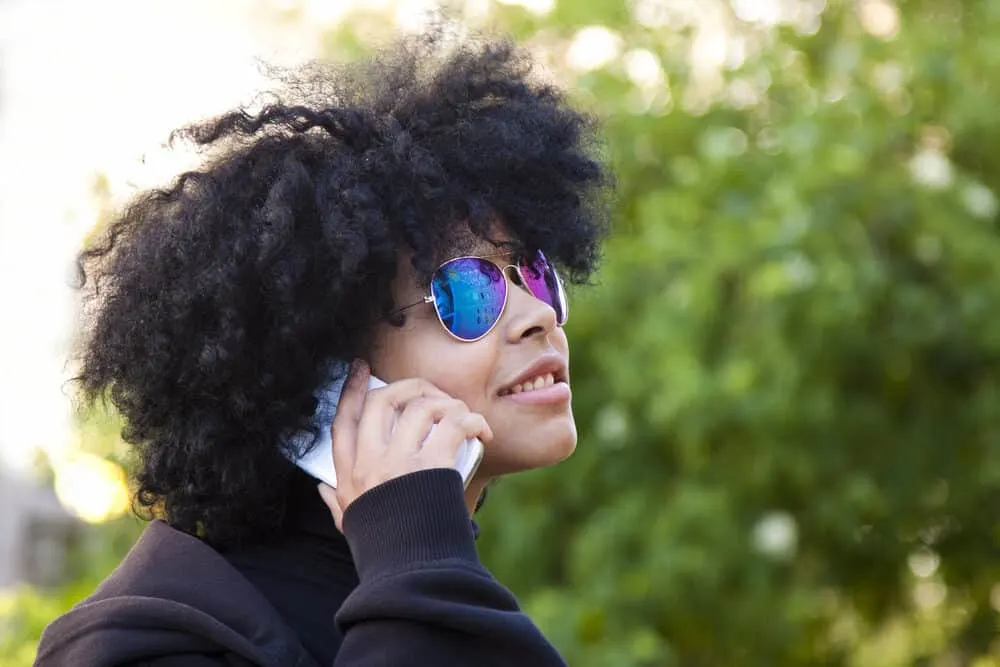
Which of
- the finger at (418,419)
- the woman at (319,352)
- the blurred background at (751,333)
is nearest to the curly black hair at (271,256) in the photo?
the woman at (319,352)

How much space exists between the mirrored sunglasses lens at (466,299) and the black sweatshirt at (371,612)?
0.20 metres

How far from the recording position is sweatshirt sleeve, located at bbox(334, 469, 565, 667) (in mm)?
1582

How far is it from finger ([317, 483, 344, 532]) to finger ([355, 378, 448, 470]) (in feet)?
0.19

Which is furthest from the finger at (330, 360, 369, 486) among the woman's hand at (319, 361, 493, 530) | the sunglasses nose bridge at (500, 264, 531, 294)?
the sunglasses nose bridge at (500, 264, 531, 294)

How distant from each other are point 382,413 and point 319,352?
13cm

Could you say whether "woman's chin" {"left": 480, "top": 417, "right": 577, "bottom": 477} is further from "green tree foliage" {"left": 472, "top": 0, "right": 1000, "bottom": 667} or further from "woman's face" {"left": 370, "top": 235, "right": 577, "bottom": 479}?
"green tree foliage" {"left": 472, "top": 0, "right": 1000, "bottom": 667}

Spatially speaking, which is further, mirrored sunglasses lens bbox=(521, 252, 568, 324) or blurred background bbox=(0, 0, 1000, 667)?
blurred background bbox=(0, 0, 1000, 667)

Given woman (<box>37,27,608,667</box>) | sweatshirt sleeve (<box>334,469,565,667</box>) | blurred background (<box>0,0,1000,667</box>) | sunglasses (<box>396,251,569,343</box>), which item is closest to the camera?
sweatshirt sleeve (<box>334,469,565,667</box>)

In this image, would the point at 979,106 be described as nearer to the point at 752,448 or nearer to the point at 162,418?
the point at 752,448

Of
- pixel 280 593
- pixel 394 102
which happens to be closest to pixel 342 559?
pixel 280 593

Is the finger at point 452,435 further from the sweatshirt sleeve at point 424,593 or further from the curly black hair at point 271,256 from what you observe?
the curly black hair at point 271,256

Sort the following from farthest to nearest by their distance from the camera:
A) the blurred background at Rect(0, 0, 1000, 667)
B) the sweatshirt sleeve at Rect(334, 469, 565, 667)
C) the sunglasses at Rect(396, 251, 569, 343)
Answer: the blurred background at Rect(0, 0, 1000, 667) < the sunglasses at Rect(396, 251, 569, 343) < the sweatshirt sleeve at Rect(334, 469, 565, 667)

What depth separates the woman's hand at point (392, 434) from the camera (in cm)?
170

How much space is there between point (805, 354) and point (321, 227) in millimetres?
3092
